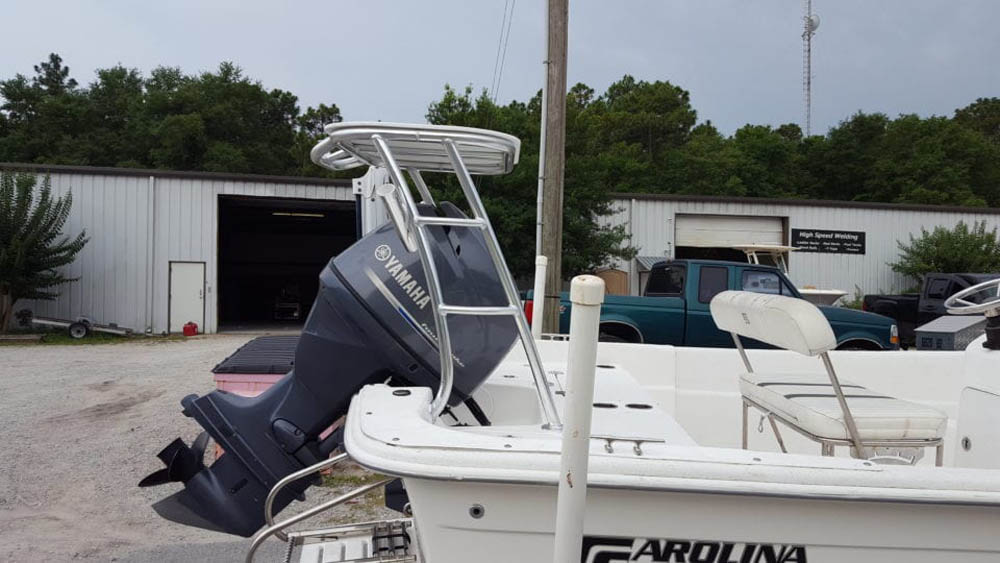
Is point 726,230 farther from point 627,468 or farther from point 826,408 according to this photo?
point 627,468

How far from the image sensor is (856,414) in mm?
2391

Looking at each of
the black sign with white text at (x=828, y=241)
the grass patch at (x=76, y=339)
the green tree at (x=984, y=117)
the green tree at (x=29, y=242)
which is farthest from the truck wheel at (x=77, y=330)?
the green tree at (x=984, y=117)

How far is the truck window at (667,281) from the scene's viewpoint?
10664 millimetres

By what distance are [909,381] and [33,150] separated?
49136 mm

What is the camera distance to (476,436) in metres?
1.81

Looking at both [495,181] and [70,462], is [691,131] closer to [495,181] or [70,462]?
[495,181]

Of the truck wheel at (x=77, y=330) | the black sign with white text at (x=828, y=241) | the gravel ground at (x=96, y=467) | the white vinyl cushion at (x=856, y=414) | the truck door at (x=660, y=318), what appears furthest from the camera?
the black sign with white text at (x=828, y=241)

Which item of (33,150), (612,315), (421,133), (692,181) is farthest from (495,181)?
(33,150)

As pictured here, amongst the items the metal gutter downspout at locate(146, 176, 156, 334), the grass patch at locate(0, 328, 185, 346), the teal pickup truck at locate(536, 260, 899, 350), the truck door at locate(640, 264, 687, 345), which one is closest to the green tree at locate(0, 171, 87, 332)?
the grass patch at locate(0, 328, 185, 346)

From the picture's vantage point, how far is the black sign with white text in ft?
69.5

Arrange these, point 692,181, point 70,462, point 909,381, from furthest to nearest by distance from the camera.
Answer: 1. point 692,181
2. point 70,462
3. point 909,381

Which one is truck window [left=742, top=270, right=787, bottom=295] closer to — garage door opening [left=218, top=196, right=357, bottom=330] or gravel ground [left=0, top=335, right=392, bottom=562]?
gravel ground [left=0, top=335, right=392, bottom=562]

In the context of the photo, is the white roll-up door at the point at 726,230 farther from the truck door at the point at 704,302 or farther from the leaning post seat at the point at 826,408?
the leaning post seat at the point at 826,408

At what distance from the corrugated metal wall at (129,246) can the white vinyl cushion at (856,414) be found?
1797 centimetres
